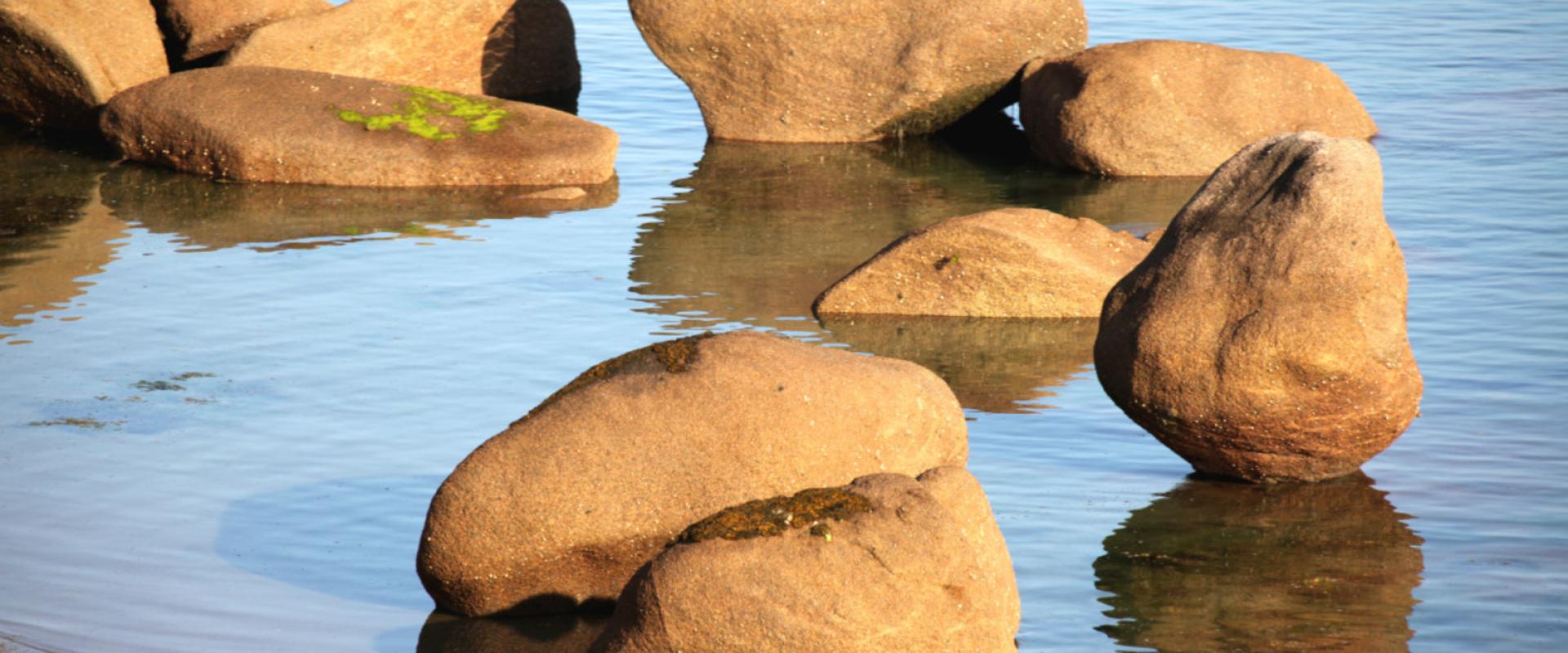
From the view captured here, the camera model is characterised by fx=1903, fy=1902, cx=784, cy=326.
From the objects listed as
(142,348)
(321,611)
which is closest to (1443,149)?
(142,348)

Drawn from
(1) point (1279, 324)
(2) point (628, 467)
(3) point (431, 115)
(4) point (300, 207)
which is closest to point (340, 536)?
(2) point (628, 467)

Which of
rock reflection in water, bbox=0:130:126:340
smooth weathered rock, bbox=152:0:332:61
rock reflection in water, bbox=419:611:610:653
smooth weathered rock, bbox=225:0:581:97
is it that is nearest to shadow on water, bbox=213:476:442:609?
rock reflection in water, bbox=419:611:610:653

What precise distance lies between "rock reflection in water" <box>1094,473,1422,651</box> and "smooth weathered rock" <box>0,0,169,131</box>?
43.1 feet

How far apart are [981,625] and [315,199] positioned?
1153cm

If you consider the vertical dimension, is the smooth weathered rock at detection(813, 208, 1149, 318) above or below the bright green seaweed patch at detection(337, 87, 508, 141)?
above

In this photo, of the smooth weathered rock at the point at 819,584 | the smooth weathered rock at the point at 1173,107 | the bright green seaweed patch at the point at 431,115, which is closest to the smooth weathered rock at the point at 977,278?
the smooth weathered rock at the point at 1173,107

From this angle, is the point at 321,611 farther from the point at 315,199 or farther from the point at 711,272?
the point at 315,199

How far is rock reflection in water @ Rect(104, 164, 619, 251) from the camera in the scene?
1587cm

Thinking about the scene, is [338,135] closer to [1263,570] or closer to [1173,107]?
[1173,107]

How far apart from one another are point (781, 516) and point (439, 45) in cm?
1527

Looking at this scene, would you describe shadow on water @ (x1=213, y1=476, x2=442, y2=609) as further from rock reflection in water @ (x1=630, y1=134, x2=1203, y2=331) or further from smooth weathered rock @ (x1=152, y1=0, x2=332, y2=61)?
smooth weathered rock @ (x1=152, y1=0, x2=332, y2=61)

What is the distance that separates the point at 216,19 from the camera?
20656 mm

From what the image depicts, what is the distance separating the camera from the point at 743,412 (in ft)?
26.6

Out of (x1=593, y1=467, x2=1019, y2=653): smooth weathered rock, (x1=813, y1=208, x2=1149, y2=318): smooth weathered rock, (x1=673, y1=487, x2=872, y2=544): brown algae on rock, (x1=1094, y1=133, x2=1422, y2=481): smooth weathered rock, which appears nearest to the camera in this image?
(x1=593, y1=467, x2=1019, y2=653): smooth weathered rock
